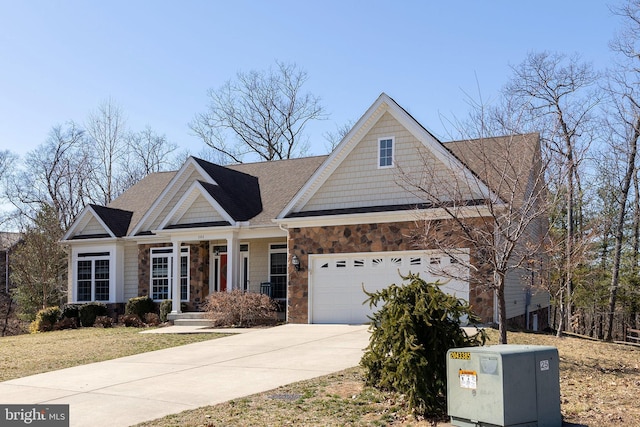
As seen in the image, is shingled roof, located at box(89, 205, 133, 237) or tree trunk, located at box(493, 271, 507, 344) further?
shingled roof, located at box(89, 205, 133, 237)

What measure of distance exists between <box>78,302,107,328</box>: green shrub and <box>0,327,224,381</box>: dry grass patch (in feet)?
6.24

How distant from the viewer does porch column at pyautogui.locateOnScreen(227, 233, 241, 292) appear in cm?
2102

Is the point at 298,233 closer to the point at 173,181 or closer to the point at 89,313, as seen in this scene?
the point at 173,181

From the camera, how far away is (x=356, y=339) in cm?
1495

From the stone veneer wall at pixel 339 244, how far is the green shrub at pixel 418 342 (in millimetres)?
8463

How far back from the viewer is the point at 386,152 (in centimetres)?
1883

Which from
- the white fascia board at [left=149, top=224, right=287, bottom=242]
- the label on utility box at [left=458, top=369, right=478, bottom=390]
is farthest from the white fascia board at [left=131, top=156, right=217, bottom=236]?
the label on utility box at [left=458, top=369, right=478, bottom=390]

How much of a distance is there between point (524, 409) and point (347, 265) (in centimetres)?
1227

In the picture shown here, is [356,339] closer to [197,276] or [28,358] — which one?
[28,358]

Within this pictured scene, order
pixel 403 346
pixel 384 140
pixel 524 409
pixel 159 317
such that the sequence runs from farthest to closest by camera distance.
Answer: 1. pixel 159 317
2. pixel 384 140
3. pixel 403 346
4. pixel 524 409

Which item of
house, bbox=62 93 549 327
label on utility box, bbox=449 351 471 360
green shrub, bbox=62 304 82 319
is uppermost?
house, bbox=62 93 549 327

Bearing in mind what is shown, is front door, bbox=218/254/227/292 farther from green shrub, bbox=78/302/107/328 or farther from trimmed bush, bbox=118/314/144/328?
green shrub, bbox=78/302/107/328

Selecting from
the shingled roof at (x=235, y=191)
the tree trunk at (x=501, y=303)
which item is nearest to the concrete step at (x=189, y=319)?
the shingled roof at (x=235, y=191)

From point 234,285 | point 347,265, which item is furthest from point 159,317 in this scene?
point 347,265
